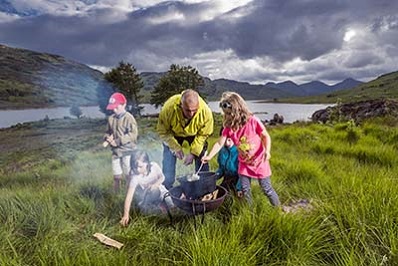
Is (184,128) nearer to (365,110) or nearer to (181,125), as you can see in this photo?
(181,125)

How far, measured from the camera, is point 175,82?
6106cm

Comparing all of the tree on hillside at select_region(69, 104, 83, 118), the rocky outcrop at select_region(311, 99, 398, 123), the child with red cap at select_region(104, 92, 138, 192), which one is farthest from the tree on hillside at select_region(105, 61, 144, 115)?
the child with red cap at select_region(104, 92, 138, 192)

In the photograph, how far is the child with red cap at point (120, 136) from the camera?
607 centimetres

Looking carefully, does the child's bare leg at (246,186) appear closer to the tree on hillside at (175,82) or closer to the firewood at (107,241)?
the firewood at (107,241)

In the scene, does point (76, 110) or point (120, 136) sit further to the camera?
point (76, 110)

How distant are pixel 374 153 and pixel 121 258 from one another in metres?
7.03

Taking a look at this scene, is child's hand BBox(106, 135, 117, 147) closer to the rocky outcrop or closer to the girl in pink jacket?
the girl in pink jacket

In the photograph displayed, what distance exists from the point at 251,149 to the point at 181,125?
1.10m

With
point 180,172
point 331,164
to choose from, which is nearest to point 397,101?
point 331,164

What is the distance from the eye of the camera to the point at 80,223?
454cm

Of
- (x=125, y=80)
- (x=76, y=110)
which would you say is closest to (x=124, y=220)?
(x=125, y=80)

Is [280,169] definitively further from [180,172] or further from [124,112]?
[124,112]

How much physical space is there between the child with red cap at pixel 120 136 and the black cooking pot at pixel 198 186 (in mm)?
2162

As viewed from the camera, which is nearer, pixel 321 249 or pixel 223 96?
pixel 321 249
